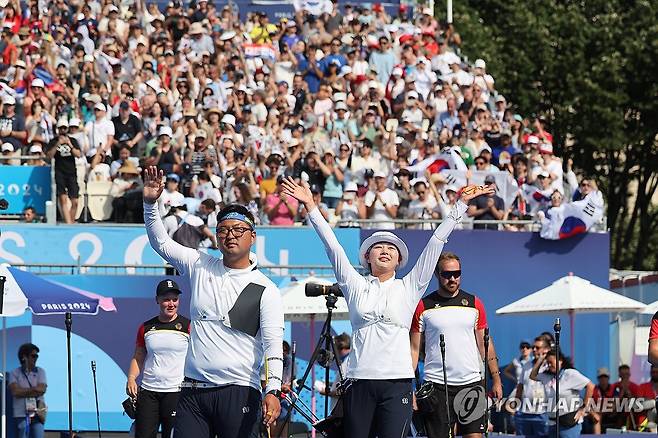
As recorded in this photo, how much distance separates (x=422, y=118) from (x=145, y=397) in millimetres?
13118

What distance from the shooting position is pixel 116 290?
2219 centimetres

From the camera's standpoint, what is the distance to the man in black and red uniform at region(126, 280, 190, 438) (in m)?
14.6

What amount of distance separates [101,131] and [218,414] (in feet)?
49.5

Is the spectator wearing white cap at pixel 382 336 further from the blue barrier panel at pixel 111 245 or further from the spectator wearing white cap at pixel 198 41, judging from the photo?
the spectator wearing white cap at pixel 198 41

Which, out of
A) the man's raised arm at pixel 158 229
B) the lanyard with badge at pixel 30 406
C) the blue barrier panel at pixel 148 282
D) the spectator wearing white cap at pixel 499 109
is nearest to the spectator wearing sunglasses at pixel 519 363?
the blue barrier panel at pixel 148 282

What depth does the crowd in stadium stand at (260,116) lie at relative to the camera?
23719 mm

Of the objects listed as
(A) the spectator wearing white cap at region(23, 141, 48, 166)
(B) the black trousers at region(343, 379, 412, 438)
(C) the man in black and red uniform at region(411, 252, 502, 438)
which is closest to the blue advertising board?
(A) the spectator wearing white cap at region(23, 141, 48, 166)

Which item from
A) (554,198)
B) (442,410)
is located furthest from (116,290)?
(442,410)

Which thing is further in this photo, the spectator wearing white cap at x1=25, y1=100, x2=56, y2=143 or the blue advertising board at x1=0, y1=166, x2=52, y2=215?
the spectator wearing white cap at x1=25, y1=100, x2=56, y2=143

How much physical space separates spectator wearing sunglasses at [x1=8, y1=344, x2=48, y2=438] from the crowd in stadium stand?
176 inches

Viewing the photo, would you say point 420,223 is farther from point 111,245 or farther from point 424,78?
point 424,78

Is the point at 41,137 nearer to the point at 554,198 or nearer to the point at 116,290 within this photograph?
the point at 116,290

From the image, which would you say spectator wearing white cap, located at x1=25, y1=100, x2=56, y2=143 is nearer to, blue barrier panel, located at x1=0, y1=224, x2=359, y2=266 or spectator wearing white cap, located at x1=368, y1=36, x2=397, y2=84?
blue barrier panel, located at x1=0, y1=224, x2=359, y2=266

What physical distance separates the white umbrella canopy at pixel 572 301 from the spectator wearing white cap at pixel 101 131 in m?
6.56
